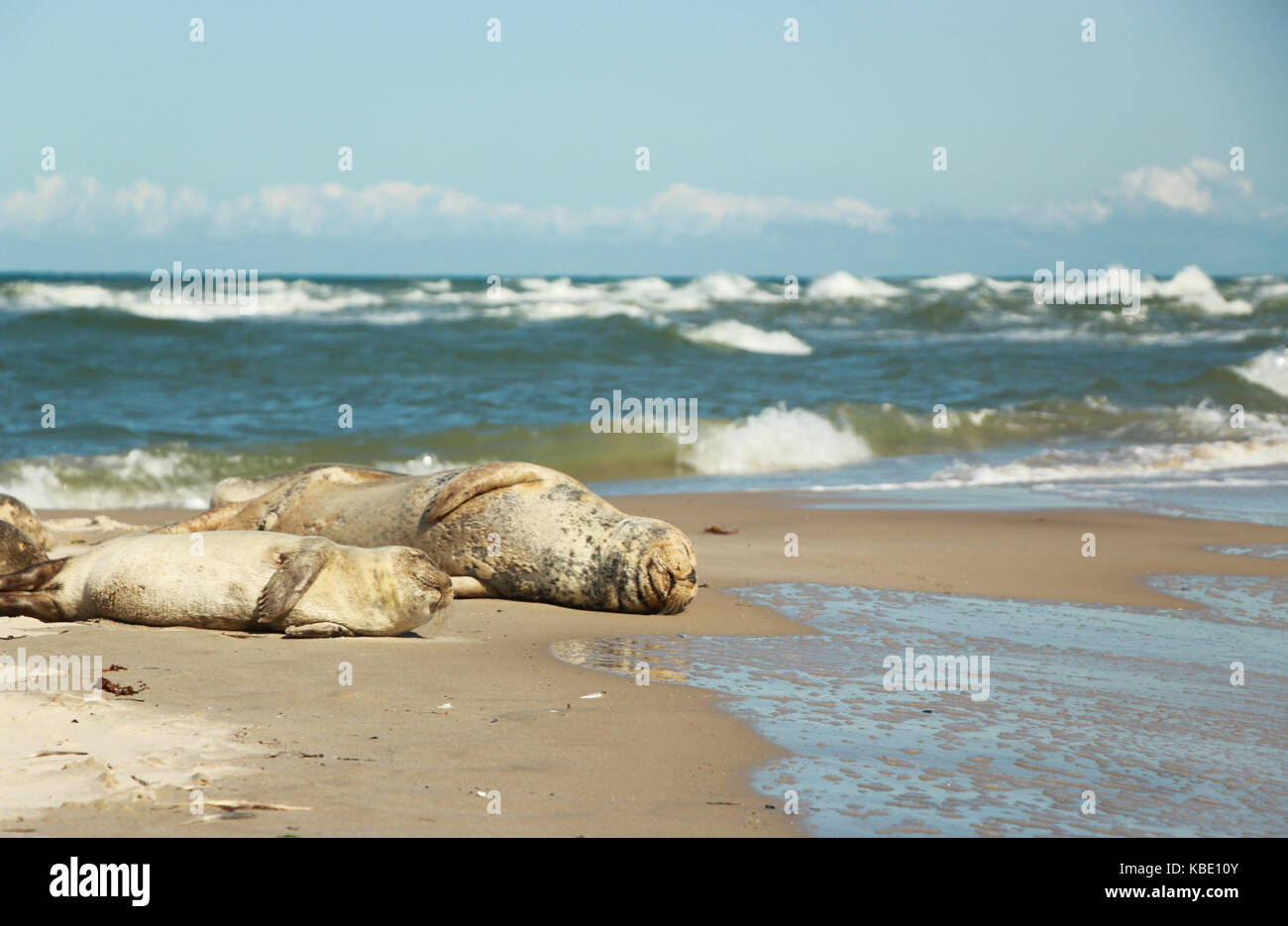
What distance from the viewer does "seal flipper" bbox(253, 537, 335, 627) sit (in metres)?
5.85

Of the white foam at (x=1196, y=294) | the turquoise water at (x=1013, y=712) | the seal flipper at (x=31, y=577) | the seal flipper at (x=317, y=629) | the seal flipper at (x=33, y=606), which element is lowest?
the turquoise water at (x=1013, y=712)

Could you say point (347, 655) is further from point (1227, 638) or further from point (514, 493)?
point (1227, 638)

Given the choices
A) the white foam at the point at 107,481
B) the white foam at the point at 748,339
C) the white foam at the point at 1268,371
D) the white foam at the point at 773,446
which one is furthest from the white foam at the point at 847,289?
the white foam at the point at 107,481

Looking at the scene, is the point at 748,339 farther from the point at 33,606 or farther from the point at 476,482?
the point at 33,606

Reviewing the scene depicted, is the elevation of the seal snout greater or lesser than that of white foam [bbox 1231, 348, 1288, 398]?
lesser

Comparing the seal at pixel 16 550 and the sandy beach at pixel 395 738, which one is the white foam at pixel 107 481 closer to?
the seal at pixel 16 550

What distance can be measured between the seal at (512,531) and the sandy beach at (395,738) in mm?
163

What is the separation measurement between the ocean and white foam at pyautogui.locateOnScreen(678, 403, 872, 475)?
0.14ft

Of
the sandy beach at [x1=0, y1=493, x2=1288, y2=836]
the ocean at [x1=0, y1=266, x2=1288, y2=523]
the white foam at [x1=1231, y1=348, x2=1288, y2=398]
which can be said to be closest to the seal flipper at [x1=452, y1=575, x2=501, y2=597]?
the sandy beach at [x1=0, y1=493, x2=1288, y2=836]

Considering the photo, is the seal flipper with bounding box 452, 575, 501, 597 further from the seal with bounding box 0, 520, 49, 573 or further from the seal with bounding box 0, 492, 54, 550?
the seal with bounding box 0, 492, 54, 550

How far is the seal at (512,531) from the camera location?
6.80m

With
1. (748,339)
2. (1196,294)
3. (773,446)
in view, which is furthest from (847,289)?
(773,446)

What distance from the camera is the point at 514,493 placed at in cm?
725
